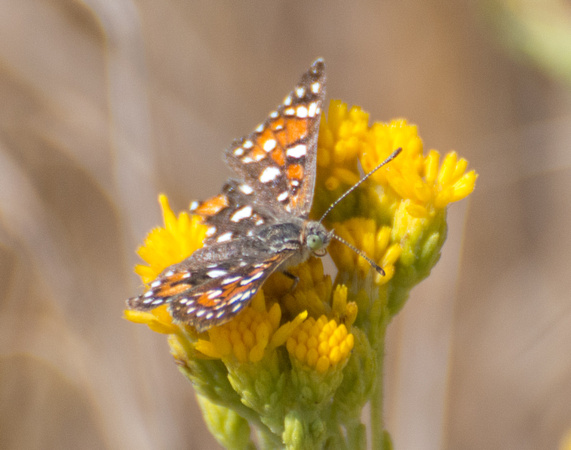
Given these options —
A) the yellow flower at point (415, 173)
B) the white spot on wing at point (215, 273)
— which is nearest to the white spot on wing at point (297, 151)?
the yellow flower at point (415, 173)

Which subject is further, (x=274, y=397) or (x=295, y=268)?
(x=295, y=268)

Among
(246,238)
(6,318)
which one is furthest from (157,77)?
(246,238)

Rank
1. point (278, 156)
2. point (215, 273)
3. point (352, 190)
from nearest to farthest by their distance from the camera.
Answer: point (215, 273)
point (352, 190)
point (278, 156)

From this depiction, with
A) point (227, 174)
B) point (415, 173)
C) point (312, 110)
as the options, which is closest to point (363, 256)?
point (415, 173)

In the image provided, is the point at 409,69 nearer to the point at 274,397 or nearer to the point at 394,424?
the point at 394,424

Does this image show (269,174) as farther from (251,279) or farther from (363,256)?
(251,279)

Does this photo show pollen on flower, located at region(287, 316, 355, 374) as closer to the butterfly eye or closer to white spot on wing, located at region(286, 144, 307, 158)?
the butterfly eye
